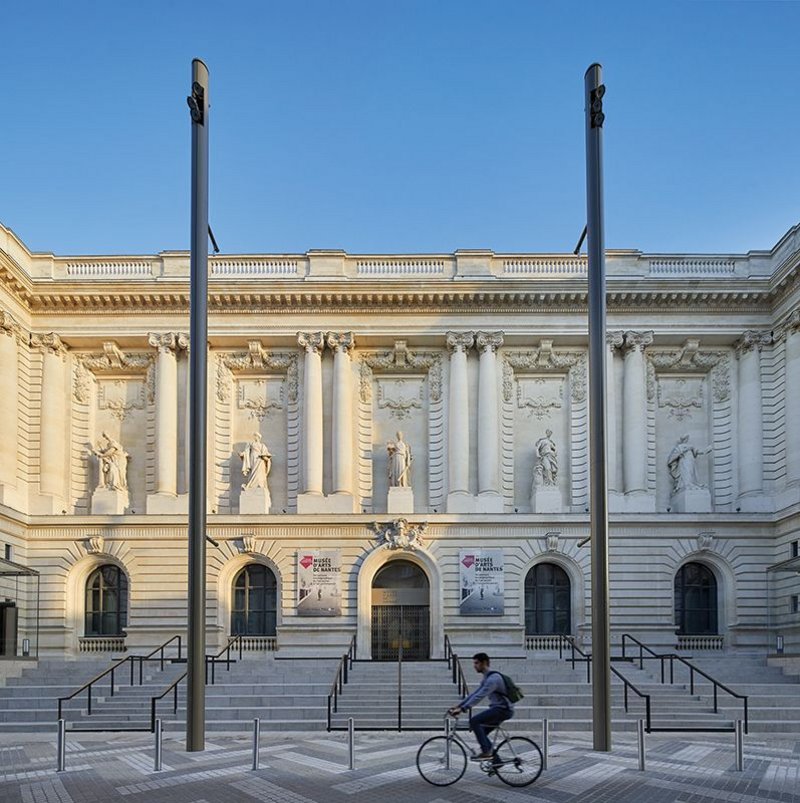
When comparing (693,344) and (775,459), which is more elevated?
(693,344)

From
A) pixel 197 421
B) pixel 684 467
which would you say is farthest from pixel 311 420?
pixel 197 421

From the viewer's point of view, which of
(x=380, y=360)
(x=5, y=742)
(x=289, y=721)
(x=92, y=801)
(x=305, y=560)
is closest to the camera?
(x=92, y=801)

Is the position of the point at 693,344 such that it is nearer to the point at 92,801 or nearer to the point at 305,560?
the point at 305,560

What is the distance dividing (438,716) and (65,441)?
19.1m

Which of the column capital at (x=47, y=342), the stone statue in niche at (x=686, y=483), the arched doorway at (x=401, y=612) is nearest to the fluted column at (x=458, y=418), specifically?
the arched doorway at (x=401, y=612)

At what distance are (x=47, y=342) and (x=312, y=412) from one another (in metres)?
9.94

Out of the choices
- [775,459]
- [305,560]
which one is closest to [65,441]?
[305,560]

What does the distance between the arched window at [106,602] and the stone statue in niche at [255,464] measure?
18.2 feet

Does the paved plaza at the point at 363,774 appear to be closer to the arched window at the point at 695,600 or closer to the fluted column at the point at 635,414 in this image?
the arched window at the point at 695,600

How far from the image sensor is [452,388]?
34406mm

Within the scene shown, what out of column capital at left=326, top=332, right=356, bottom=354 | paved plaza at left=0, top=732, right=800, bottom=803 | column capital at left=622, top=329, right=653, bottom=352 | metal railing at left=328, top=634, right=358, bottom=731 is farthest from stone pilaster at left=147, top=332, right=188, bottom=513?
column capital at left=622, top=329, right=653, bottom=352

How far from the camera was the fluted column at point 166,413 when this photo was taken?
33.7 meters

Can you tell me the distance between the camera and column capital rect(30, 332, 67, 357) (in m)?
34.2

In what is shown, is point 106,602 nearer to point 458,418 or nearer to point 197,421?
point 458,418
